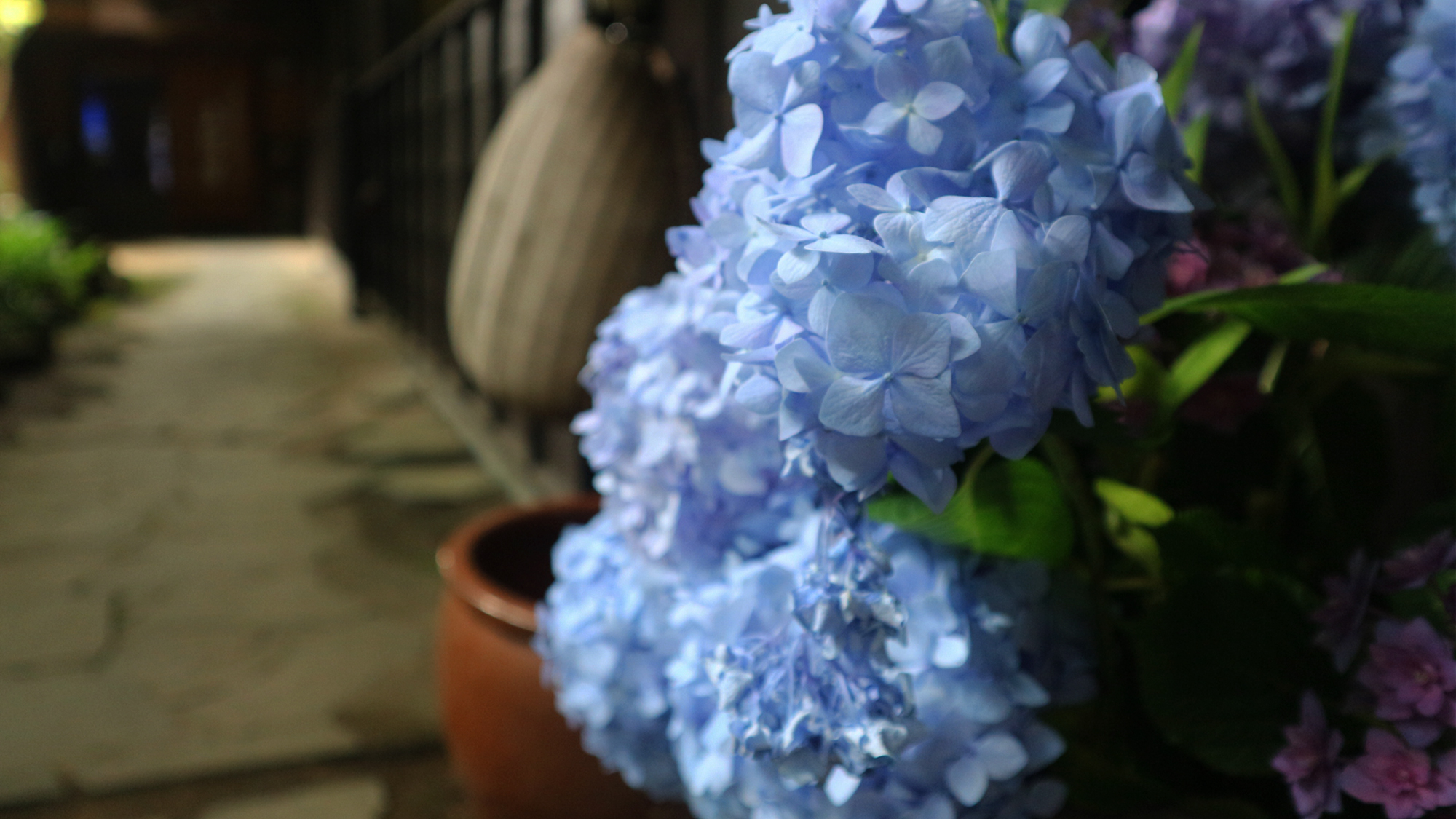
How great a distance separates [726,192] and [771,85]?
0.15ft

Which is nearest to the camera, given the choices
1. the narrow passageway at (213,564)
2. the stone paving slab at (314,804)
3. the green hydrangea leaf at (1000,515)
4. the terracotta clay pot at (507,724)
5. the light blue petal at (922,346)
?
the light blue petal at (922,346)

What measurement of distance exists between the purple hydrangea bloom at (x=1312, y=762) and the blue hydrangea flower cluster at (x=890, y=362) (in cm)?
8

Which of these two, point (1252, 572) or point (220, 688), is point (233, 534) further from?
point (1252, 572)

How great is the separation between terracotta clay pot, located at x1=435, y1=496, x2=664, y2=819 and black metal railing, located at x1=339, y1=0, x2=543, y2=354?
1.40 metres

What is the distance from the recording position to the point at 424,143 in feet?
10.3

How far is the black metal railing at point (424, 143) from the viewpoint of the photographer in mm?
2221

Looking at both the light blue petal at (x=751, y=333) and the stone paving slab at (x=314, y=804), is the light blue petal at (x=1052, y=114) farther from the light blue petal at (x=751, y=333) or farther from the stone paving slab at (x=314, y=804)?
the stone paving slab at (x=314, y=804)

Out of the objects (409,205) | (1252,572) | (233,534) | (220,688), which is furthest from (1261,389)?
(409,205)

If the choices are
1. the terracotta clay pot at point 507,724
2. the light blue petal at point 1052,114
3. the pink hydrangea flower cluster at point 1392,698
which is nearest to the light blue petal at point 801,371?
the light blue petal at point 1052,114

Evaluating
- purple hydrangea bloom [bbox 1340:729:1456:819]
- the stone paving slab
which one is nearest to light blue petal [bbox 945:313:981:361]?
purple hydrangea bloom [bbox 1340:729:1456:819]

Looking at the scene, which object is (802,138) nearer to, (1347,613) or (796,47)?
(796,47)

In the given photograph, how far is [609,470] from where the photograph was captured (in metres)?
0.54

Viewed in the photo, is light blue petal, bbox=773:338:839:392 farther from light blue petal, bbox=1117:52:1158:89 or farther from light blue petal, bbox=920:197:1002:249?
light blue petal, bbox=1117:52:1158:89

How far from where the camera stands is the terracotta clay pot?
70cm
